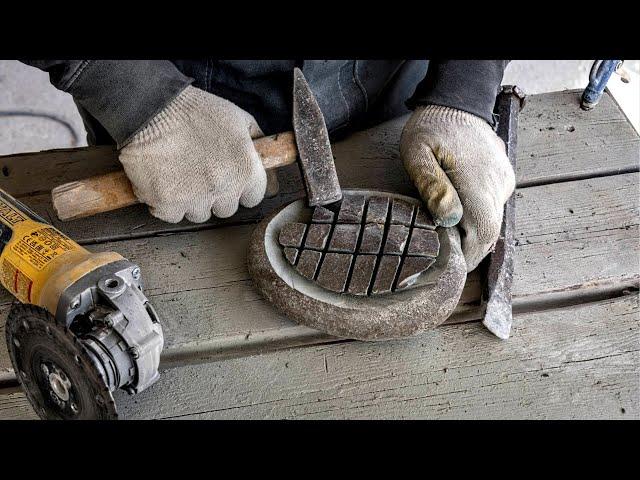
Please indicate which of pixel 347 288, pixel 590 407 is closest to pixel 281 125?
pixel 347 288

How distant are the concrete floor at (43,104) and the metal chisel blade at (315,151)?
221 centimetres

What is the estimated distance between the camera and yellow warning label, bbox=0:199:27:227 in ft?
4.59

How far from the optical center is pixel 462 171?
1.52 meters

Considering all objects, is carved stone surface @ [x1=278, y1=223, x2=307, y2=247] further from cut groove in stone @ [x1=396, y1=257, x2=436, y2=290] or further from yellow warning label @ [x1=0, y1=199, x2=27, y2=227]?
yellow warning label @ [x1=0, y1=199, x2=27, y2=227]

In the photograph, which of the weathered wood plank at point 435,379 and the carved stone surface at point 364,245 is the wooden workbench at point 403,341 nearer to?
the weathered wood plank at point 435,379

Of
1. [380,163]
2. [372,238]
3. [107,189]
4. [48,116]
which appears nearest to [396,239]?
[372,238]

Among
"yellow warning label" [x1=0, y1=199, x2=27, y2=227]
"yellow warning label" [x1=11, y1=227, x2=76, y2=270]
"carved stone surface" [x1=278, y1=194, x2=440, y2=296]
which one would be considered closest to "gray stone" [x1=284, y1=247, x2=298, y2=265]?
"carved stone surface" [x1=278, y1=194, x2=440, y2=296]

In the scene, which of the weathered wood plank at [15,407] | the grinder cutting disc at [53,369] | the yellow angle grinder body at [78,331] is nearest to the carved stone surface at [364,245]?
the yellow angle grinder body at [78,331]

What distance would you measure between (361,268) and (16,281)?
26.5 inches

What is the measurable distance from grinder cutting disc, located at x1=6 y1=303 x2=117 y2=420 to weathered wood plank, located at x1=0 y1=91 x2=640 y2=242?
17.5 inches

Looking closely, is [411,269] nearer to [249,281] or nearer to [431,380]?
[431,380]

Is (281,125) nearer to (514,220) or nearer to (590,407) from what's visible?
(514,220)

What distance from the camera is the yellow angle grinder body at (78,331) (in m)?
1.12

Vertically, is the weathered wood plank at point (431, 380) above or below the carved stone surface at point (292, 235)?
below
